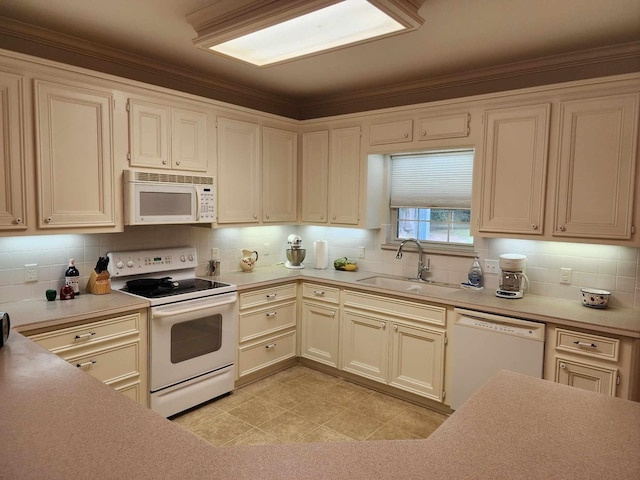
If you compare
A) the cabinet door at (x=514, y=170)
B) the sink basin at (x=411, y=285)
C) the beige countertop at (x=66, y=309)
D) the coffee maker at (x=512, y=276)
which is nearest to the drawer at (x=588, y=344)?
the coffee maker at (x=512, y=276)

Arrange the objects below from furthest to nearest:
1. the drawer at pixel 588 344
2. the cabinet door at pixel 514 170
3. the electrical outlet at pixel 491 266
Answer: the electrical outlet at pixel 491 266
the cabinet door at pixel 514 170
the drawer at pixel 588 344

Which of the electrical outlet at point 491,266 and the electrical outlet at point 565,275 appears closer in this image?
the electrical outlet at point 565,275

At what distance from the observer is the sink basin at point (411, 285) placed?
11.9 ft

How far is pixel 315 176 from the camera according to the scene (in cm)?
423

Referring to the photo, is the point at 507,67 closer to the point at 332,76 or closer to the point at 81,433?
the point at 332,76

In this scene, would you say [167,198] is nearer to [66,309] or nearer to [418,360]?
[66,309]

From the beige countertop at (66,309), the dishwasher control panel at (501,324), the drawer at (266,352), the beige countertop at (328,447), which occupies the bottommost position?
the drawer at (266,352)

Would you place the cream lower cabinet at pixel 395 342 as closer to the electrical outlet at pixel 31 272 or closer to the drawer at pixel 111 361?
the drawer at pixel 111 361

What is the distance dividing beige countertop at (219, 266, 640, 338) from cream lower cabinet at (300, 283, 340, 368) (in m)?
0.12

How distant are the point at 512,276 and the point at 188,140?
2.66 meters

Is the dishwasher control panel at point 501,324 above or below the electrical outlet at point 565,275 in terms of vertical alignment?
below

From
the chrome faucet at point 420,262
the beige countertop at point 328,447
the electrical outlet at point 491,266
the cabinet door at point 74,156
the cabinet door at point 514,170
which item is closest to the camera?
the beige countertop at point 328,447

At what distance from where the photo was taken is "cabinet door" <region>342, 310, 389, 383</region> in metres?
3.51

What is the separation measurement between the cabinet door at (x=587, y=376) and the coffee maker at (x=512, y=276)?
59cm
